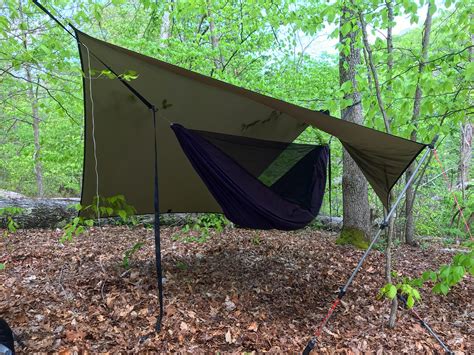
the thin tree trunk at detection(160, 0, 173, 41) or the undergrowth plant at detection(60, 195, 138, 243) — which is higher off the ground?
the thin tree trunk at detection(160, 0, 173, 41)

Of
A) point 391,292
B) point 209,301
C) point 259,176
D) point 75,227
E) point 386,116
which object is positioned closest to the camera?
point 391,292

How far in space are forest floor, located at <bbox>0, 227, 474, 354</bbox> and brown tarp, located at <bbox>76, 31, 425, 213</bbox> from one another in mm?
547

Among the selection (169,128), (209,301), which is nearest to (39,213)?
(169,128)

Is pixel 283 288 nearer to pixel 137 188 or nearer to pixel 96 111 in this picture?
pixel 137 188

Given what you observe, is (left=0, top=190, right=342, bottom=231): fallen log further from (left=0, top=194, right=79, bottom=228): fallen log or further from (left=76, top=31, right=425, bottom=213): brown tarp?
(left=76, top=31, right=425, bottom=213): brown tarp

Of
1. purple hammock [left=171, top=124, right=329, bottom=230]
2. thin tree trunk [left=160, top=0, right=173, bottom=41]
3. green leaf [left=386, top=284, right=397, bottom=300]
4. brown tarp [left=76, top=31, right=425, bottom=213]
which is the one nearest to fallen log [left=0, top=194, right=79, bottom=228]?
brown tarp [left=76, top=31, right=425, bottom=213]

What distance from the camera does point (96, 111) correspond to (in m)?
2.10

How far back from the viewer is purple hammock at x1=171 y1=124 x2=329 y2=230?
1.86m

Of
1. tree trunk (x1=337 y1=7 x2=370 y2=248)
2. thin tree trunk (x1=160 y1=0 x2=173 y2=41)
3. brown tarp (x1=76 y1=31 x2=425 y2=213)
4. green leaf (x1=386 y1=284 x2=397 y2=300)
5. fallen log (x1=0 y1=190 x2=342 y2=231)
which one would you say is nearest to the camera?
green leaf (x1=386 y1=284 x2=397 y2=300)

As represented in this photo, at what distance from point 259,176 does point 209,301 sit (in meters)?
0.92

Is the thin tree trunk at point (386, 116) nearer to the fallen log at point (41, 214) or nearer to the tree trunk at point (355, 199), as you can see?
the tree trunk at point (355, 199)

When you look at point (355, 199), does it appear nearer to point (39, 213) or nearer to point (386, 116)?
point (386, 116)

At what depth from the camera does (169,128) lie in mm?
2309

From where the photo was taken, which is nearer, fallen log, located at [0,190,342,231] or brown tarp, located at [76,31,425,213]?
brown tarp, located at [76,31,425,213]
